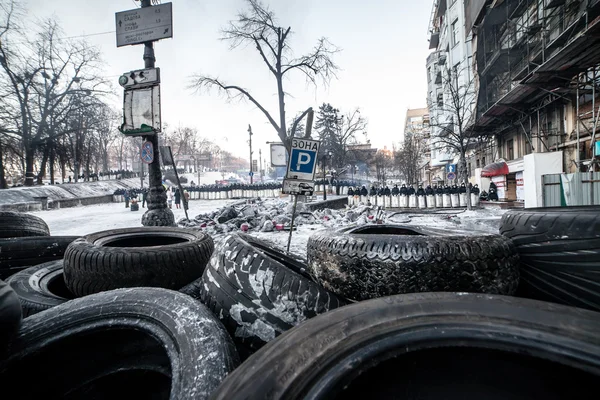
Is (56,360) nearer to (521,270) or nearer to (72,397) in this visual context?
(72,397)

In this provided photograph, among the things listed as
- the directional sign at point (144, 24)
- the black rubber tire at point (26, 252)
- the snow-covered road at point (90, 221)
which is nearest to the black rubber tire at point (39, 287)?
the black rubber tire at point (26, 252)

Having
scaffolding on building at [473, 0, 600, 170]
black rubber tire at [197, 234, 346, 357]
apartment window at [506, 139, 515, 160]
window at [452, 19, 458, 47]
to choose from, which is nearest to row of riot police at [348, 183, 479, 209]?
scaffolding on building at [473, 0, 600, 170]

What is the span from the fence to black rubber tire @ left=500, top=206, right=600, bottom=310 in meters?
7.92

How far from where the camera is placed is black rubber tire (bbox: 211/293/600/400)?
2.61 feet

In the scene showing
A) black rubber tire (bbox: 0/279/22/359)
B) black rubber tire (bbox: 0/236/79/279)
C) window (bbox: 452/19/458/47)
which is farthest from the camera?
window (bbox: 452/19/458/47)

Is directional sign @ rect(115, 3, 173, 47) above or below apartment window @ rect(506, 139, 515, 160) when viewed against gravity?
above

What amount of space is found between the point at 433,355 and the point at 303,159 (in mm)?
5160

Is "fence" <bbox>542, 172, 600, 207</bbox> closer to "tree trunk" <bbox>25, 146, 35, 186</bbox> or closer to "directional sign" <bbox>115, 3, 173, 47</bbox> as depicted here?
"directional sign" <bbox>115, 3, 173, 47</bbox>

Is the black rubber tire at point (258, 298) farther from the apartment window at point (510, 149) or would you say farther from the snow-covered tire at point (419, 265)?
the apartment window at point (510, 149)

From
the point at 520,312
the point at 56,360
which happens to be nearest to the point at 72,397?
the point at 56,360

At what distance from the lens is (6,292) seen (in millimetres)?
1262

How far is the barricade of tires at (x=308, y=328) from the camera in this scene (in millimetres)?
845

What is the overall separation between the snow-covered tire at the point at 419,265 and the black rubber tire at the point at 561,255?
0.18m

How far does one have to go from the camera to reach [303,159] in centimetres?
589
